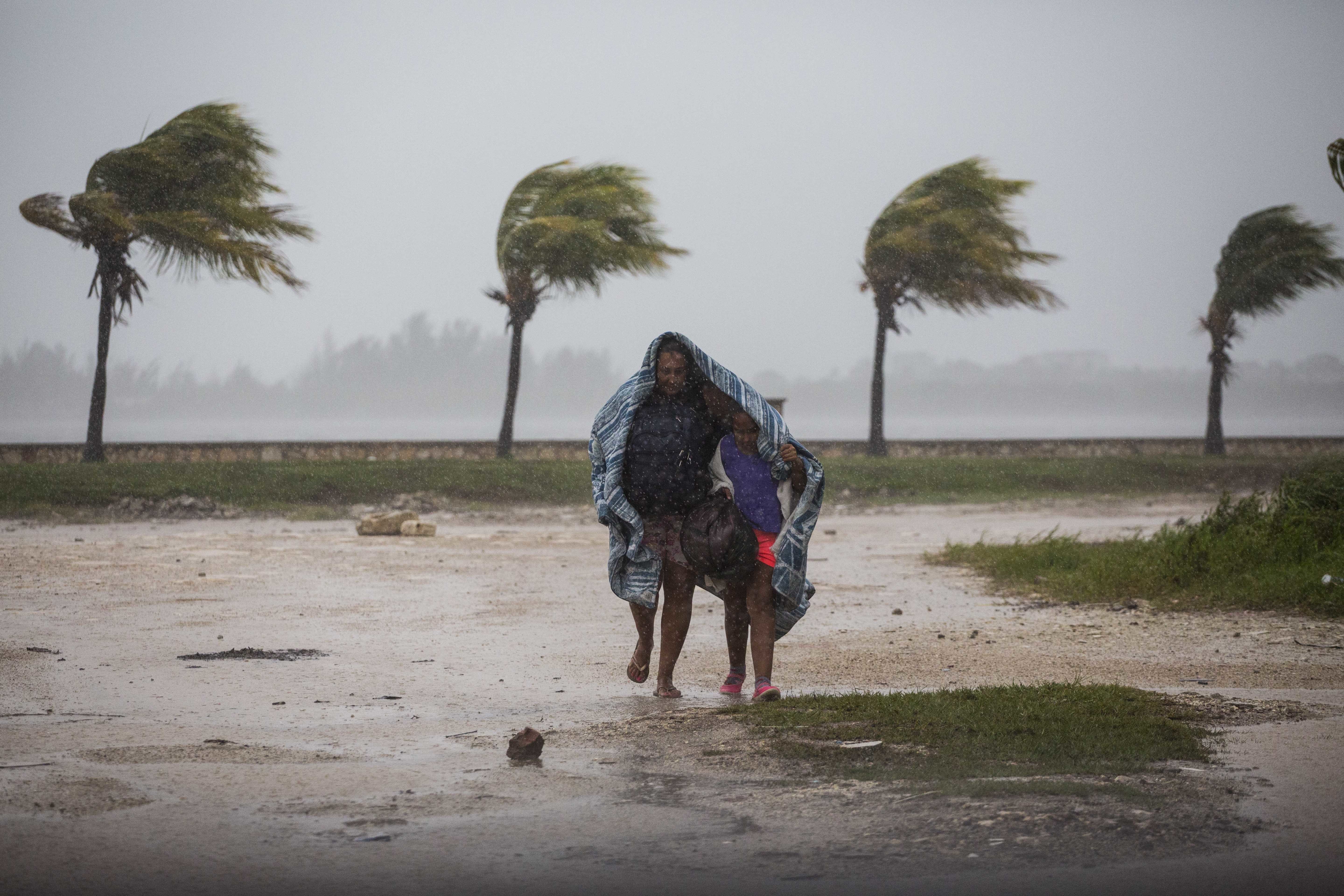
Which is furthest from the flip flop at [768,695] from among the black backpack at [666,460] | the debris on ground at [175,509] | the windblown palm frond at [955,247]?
the windblown palm frond at [955,247]

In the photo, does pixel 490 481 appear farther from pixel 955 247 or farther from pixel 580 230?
pixel 955 247

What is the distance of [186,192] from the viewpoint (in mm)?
25312

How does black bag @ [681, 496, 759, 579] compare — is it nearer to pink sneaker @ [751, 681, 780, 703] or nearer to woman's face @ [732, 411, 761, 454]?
woman's face @ [732, 411, 761, 454]

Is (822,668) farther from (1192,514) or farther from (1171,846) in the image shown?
(1192,514)

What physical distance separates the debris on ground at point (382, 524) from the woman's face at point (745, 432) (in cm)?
1062

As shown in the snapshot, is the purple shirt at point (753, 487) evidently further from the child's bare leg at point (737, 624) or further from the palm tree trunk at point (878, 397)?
the palm tree trunk at point (878, 397)

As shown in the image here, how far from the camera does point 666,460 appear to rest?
20.2ft

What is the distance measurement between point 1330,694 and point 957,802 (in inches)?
116

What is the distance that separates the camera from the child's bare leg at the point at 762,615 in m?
6.10

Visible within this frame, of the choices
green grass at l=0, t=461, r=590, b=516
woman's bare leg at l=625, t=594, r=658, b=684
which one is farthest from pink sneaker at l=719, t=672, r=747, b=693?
green grass at l=0, t=461, r=590, b=516

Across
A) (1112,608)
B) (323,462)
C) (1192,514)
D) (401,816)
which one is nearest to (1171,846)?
(401,816)

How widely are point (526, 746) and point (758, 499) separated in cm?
189

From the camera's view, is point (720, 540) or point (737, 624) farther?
point (737, 624)

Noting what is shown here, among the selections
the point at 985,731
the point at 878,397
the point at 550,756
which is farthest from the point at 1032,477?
the point at 550,756
